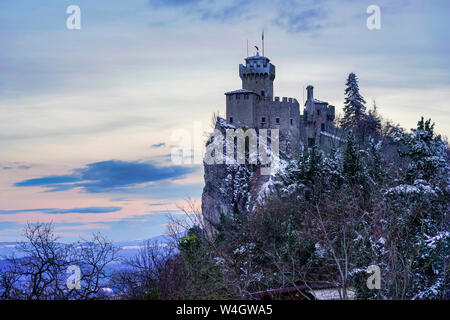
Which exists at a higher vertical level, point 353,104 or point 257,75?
point 257,75

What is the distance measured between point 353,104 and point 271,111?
993 cm

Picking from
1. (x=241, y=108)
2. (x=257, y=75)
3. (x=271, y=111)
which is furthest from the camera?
(x=257, y=75)

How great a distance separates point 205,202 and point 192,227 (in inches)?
1149

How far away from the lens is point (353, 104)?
5984 centimetres

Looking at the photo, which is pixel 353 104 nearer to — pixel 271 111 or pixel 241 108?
pixel 271 111

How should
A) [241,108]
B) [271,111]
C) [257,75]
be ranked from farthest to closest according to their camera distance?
1. [257,75]
2. [271,111]
3. [241,108]

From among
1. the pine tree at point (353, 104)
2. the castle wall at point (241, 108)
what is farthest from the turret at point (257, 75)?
the pine tree at point (353, 104)

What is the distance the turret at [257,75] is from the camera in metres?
62.5

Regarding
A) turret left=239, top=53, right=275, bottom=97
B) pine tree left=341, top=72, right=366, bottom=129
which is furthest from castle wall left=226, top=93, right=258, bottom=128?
pine tree left=341, top=72, right=366, bottom=129

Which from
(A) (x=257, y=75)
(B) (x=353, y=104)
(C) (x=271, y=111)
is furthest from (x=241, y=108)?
(B) (x=353, y=104)

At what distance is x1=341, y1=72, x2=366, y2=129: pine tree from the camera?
5966 centimetres

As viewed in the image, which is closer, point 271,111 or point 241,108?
point 241,108

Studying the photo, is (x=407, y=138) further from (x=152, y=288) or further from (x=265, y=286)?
(x=152, y=288)

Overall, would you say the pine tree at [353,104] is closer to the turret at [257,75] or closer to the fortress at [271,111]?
the fortress at [271,111]
